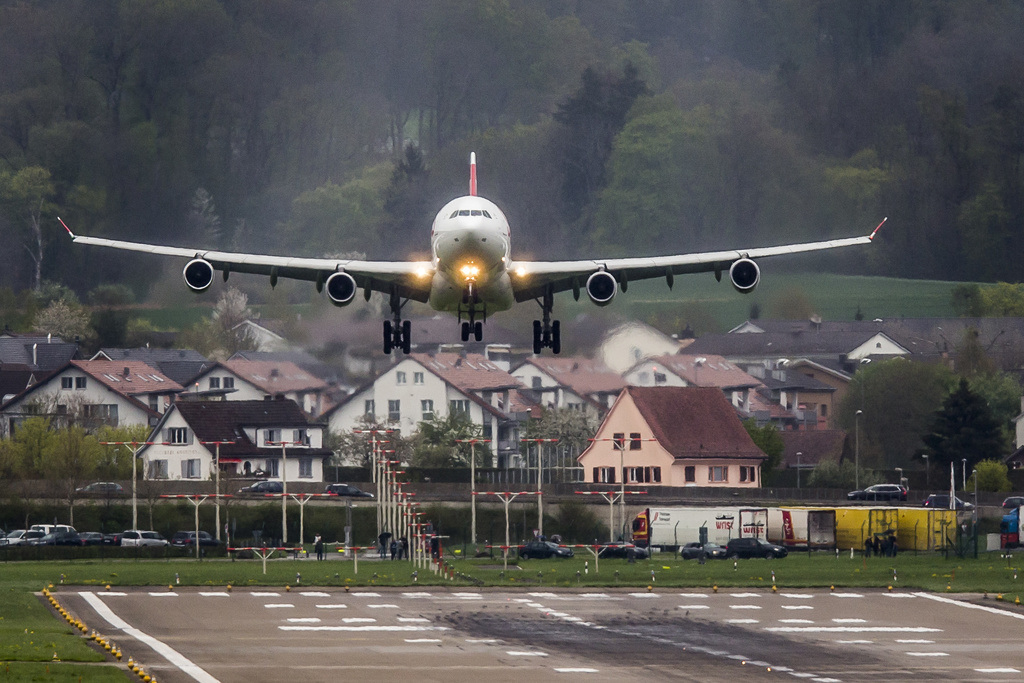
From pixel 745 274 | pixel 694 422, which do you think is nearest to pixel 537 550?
pixel 694 422

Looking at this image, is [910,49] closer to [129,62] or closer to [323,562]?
[129,62]

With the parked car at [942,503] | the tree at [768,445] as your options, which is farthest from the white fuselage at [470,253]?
the tree at [768,445]

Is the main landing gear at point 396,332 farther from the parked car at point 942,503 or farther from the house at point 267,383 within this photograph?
the parked car at point 942,503

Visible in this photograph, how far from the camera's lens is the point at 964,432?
116562 mm

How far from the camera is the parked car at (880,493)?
112 m

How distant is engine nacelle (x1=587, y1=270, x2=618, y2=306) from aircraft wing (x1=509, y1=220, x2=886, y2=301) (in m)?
0.39

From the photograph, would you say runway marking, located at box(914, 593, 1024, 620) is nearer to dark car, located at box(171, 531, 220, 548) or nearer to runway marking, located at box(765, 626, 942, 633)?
runway marking, located at box(765, 626, 942, 633)

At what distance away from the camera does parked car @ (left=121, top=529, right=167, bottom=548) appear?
9619 cm

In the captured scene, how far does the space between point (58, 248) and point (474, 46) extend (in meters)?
54.0

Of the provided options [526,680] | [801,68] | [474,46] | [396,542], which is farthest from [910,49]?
[526,680]

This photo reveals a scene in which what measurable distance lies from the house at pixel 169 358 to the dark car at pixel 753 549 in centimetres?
4850

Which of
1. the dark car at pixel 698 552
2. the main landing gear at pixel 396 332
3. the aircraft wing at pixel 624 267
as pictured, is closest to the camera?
the aircraft wing at pixel 624 267

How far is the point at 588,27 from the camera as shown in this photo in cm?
18638

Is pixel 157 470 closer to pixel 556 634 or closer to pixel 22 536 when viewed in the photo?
pixel 22 536
